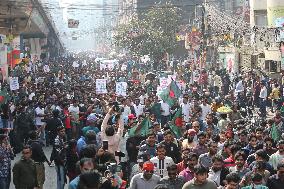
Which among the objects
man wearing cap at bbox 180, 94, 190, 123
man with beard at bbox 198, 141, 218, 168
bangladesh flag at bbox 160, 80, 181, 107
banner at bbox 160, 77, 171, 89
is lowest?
man with beard at bbox 198, 141, 218, 168

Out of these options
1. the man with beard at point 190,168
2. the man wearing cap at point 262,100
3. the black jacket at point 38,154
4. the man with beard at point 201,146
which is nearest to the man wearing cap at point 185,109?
the man wearing cap at point 262,100

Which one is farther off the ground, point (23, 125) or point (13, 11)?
point (13, 11)

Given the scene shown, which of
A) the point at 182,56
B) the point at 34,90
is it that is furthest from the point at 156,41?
the point at 34,90

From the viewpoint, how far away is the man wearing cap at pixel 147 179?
372 inches

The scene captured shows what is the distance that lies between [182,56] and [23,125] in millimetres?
50076

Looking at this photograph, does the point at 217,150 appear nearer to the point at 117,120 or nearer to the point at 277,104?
the point at 117,120

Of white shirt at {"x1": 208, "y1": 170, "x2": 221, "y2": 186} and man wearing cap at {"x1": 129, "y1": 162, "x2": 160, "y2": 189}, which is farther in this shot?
white shirt at {"x1": 208, "y1": 170, "x2": 221, "y2": 186}

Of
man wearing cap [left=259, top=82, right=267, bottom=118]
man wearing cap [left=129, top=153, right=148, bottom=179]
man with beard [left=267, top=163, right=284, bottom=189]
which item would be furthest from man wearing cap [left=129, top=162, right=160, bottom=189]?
man wearing cap [left=259, top=82, right=267, bottom=118]

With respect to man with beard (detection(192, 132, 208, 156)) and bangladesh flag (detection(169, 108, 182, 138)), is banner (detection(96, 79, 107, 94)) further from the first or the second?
man with beard (detection(192, 132, 208, 156))

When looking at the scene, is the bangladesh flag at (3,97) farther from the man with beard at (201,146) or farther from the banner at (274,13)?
the banner at (274,13)

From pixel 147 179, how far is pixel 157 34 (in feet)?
147

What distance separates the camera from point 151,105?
21094mm

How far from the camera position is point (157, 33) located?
177 ft

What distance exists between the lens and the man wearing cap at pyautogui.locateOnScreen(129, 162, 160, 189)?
31.0 ft
